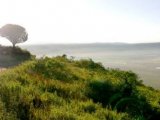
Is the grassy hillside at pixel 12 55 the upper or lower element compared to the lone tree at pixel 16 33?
lower

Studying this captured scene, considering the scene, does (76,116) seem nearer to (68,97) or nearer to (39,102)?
(39,102)

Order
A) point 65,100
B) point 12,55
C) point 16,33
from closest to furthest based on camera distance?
point 65,100 → point 12,55 → point 16,33

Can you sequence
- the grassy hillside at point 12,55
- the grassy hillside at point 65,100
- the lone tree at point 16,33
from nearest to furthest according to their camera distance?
1. the grassy hillside at point 65,100
2. the grassy hillside at point 12,55
3. the lone tree at point 16,33

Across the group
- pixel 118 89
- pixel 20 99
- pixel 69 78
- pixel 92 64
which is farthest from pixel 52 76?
pixel 92 64

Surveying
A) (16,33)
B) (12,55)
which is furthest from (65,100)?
(16,33)

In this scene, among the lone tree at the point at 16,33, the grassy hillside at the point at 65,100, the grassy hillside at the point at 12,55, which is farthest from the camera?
the lone tree at the point at 16,33

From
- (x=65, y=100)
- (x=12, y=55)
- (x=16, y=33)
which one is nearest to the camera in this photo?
(x=65, y=100)

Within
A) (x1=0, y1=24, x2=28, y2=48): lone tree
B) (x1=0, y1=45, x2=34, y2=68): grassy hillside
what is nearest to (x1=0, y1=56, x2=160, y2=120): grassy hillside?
(x1=0, y1=45, x2=34, y2=68): grassy hillside

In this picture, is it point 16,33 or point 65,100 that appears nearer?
point 65,100

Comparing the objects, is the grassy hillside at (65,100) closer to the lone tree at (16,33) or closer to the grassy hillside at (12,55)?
the grassy hillside at (12,55)

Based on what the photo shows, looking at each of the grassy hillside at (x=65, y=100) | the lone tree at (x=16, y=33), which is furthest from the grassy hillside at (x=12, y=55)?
the grassy hillside at (x=65, y=100)

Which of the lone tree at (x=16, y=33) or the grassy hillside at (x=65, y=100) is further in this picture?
the lone tree at (x=16, y=33)

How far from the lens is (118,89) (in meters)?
23.8

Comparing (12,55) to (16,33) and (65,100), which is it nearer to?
(16,33)
